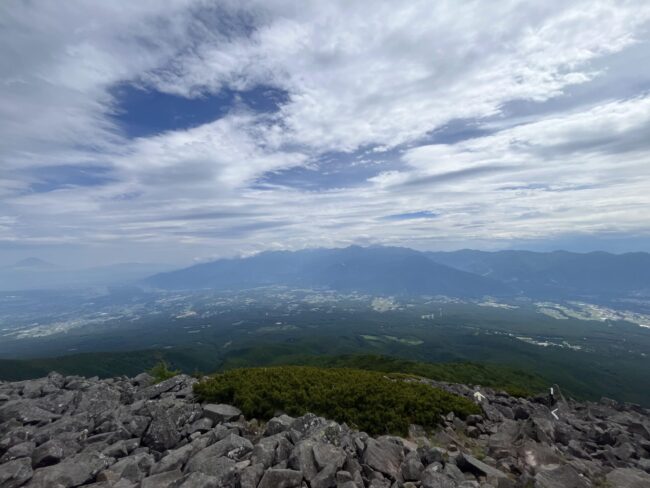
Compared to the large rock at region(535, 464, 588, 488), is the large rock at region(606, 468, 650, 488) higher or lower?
lower

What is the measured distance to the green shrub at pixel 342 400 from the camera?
21016 mm

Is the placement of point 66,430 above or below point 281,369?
above

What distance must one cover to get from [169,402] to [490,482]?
18625mm

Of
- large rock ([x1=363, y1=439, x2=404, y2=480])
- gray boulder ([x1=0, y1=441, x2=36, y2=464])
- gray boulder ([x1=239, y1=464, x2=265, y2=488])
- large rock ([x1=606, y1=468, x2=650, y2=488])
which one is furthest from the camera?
gray boulder ([x1=0, y1=441, x2=36, y2=464])

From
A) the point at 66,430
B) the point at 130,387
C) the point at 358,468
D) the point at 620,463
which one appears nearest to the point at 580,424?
the point at 620,463

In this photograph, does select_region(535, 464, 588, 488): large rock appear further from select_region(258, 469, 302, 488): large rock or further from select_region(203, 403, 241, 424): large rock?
select_region(203, 403, 241, 424): large rock

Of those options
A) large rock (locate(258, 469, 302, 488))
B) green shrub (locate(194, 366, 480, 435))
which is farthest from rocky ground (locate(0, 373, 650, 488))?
green shrub (locate(194, 366, 480, 435))

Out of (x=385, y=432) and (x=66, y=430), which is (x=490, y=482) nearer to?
(x=385, y=432)

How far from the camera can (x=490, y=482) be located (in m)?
13.8

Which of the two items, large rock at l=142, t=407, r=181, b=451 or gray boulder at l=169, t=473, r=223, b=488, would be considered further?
large rock at l=142, t=407, r=181, b=451

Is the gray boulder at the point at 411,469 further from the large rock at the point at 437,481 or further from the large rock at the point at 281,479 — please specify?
the large rock at the point at 281,479

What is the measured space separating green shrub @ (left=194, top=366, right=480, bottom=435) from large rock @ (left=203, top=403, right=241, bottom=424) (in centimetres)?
73

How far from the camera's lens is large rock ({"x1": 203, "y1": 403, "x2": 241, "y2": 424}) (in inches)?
783

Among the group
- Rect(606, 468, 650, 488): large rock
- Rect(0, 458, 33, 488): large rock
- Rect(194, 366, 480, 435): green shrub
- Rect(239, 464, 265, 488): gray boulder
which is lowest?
Rect(606, 468, 650, 488): large rock
